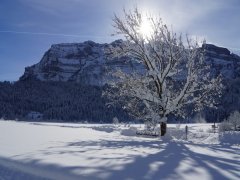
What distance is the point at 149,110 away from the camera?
21.7 metres

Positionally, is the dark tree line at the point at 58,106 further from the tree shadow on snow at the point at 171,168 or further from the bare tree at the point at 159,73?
the tree shadow on snow at the point at 171,168

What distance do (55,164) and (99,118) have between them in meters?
155

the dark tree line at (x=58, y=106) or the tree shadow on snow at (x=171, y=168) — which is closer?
the tree shadow on snow at (x=171, y=168)

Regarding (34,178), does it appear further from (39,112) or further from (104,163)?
(39,112)

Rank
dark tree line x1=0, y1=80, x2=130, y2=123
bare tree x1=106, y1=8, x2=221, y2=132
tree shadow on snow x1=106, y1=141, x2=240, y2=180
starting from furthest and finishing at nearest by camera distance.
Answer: dark tree line x1=0, y1=80, x2=130, y2=123 → bare tree x1=106, y1=8, x2=221, y2=132 → tree shadow on snow x1=106, y1=141, x2=240, y2=180

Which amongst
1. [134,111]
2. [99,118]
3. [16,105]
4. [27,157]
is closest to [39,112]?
[16,105]

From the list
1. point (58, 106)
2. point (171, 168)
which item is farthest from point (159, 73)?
point (58, 106)

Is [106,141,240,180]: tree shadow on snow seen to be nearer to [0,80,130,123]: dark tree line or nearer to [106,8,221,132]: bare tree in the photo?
[106,8,221,132]: bare tree

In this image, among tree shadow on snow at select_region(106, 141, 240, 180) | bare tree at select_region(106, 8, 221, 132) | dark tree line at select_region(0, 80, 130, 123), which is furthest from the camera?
dark tree line at select_region(0, 80, 130, 123)

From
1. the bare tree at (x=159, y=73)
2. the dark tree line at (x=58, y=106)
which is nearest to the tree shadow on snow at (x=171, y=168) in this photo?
the bare tree at (x=159, y=73)

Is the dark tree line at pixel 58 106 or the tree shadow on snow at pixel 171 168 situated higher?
the dark tree line at pixel 58 106

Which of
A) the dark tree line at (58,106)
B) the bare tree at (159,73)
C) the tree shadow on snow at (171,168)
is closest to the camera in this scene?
the tree shadow on snow at (171,168)

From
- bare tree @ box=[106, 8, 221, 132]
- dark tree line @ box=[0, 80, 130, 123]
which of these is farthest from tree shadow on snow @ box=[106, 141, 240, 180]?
dark tree line @ box=[0, 80, 130, 123]

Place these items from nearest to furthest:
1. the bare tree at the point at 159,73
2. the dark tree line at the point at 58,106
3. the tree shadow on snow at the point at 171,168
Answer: the tree shadow on snow at the point at 171,168, the bare tree at the point at 159,73, the dark tree line at the point at 58,106
